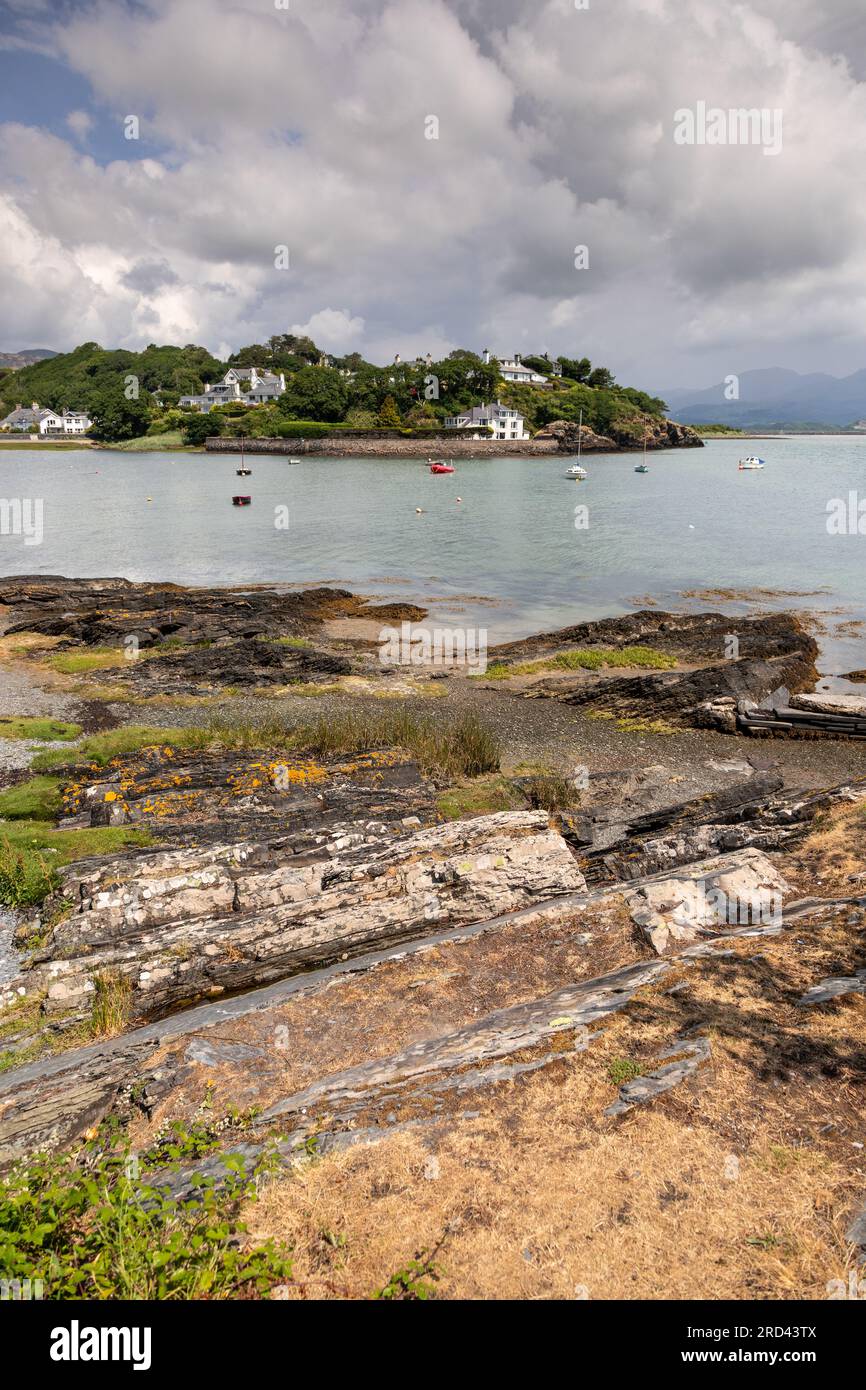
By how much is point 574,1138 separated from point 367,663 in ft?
73.4

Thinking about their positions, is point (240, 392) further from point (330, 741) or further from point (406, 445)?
point (330, 741)

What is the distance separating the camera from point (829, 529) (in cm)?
6469

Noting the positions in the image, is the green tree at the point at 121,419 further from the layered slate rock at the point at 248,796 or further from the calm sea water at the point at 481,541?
the layered slate rock at the point at 248,796

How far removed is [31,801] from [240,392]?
197m

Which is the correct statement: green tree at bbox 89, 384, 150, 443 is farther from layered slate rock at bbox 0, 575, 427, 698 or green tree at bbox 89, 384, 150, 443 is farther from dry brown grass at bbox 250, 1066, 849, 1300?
dry brown grass at bbox 250, 1066, 849, 1300

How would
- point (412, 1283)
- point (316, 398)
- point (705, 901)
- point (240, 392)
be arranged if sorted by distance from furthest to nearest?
point (240, 392), point (316, 398), point (705, 901), point (412, 1283)

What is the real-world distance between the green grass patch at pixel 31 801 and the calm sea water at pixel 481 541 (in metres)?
21.1

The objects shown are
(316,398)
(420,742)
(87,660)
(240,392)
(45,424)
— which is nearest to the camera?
(420,742)

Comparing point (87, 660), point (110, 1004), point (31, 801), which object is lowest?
point (110, 1004)

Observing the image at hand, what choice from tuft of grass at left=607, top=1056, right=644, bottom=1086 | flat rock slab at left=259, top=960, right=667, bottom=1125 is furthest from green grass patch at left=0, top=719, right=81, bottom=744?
tuft of grass at left=607, top=1056, right=644, bottom=1086

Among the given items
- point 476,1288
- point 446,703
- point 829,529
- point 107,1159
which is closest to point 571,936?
point 476,1288

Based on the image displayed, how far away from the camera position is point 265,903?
9.66 m

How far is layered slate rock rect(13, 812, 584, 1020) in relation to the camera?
28.6 feet

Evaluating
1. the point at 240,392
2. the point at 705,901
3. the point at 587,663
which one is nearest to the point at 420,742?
the point at 705,901
